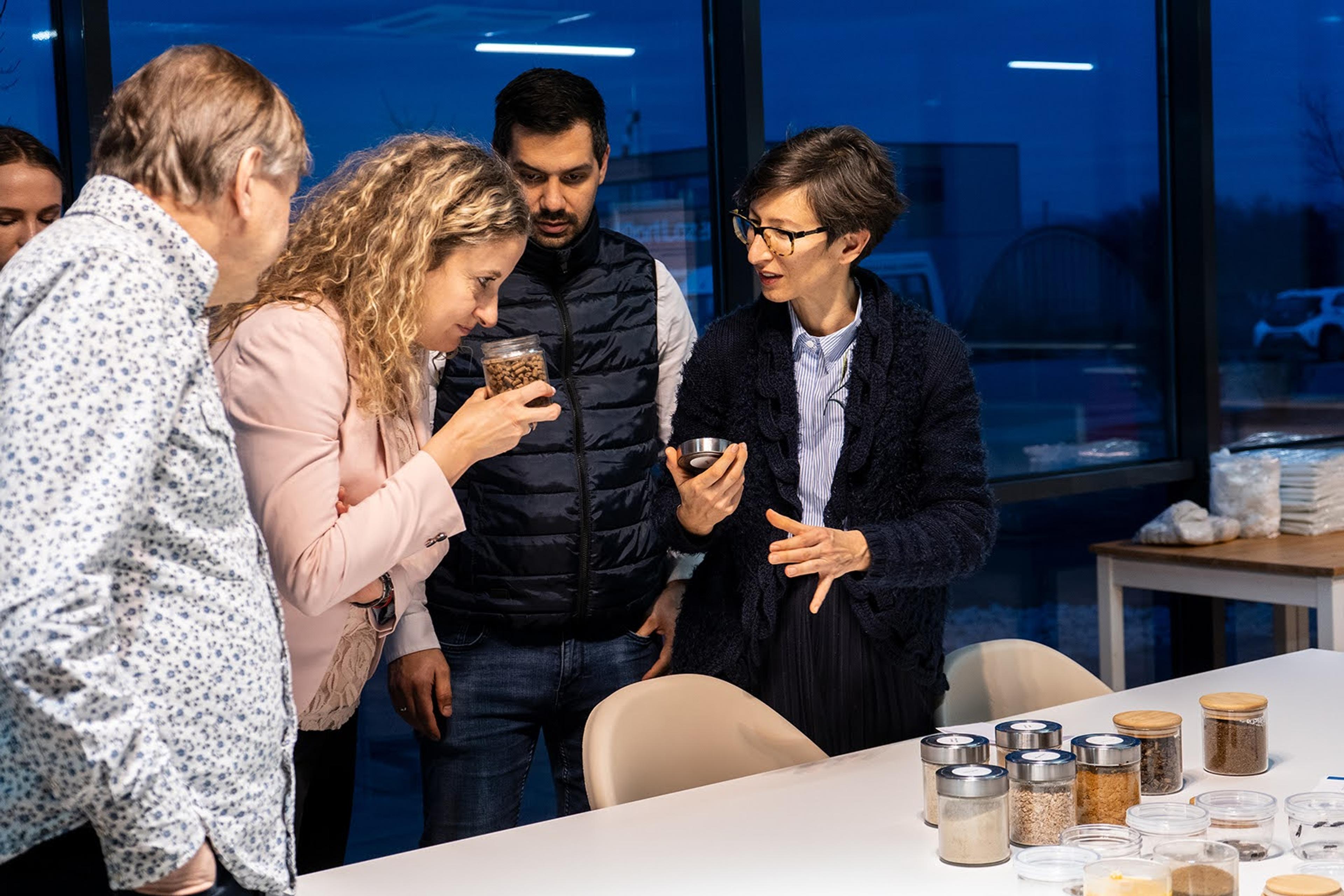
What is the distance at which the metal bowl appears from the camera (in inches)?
86.1

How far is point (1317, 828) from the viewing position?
156cm

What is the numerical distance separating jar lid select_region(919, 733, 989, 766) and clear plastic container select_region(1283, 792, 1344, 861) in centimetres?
36

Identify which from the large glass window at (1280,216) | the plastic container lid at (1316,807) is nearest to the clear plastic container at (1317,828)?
the plastic container lid at (1316,807)

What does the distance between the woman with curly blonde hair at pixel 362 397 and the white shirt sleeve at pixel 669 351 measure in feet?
1.88

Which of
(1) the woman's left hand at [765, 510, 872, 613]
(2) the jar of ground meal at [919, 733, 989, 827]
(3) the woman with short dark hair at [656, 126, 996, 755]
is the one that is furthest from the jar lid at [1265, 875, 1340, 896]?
(3) the woman with short dark hair at [656, 126, 996, 755]

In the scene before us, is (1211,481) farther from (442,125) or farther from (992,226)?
(442,125)

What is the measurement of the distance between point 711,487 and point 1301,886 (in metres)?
1.05

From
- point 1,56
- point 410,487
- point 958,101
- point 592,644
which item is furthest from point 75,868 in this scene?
point 958,101

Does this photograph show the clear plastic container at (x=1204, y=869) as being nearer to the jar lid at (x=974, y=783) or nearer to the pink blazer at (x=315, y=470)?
the jar lid at (x=974, y=783)

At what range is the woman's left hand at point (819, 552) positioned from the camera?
2.05 m

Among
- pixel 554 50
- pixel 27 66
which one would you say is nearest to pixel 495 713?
pixel 27 66

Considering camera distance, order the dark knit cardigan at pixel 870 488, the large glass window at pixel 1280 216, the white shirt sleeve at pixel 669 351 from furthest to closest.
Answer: the large glass window at pixel 1280 216
the white shirt sleeve at pixel 669 351
the dark knit cardigan at pixel 870 488

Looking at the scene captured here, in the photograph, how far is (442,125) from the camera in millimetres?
3449

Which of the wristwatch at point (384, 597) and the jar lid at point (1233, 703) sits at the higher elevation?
the wristwatch at point (384, 597)
